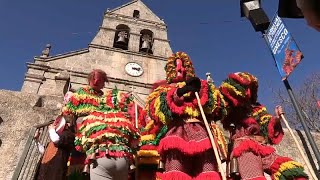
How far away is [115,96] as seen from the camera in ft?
13.6

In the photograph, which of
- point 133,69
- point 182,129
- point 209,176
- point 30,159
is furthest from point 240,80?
point 133,69

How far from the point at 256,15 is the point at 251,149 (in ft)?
13.1

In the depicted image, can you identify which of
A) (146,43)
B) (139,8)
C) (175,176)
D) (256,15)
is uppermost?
(139,8)

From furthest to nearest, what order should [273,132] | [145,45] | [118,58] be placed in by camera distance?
[145,45], [118,58], [273,132]

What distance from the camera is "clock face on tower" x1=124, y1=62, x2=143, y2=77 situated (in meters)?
18.7

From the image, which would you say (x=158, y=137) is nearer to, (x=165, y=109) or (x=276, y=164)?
(x=165, y=109)

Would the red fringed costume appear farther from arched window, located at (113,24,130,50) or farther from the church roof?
the church roof

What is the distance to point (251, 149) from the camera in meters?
3.85

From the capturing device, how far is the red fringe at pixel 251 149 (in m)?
3.85

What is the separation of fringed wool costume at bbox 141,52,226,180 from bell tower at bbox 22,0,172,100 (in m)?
12.6

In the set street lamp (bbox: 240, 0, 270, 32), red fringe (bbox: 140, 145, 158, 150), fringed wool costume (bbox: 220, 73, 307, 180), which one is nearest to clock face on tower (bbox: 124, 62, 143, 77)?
street lamp (bbox: 240, 0, 270, 32)

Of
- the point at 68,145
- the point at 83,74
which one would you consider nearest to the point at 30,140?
the point at 68,145

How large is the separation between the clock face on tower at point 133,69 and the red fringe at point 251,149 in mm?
14985

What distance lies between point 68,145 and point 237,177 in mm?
2085
